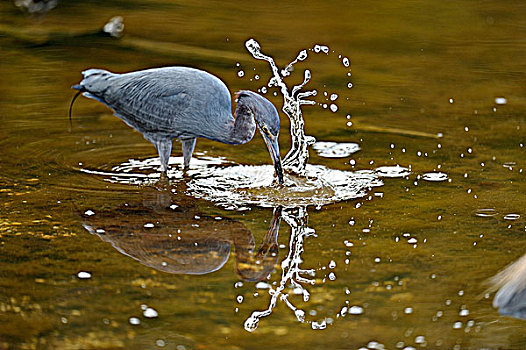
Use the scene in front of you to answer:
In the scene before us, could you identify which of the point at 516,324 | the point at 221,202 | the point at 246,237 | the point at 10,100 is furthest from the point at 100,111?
the point at 516,324

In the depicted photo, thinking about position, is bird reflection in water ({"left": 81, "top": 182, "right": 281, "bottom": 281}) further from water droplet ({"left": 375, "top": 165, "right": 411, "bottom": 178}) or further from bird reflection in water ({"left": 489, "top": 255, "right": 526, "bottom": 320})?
bird reflection in water ({"left": 489, "top": 255, "right": 526, "bottom": 320})

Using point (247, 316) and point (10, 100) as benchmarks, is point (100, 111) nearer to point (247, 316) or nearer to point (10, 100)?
point (10, 100)

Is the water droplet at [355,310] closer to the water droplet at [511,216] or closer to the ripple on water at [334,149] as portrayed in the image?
the water droplet at [511,216]

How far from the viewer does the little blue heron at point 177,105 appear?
22.5ft

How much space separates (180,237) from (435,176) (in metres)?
2.20

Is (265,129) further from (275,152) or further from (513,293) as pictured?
(513,293)

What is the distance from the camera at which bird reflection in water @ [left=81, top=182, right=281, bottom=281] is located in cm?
531

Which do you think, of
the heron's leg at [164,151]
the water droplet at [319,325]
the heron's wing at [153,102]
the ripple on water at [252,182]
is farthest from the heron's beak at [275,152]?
the water droplet at [319,325]

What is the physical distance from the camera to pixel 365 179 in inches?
270

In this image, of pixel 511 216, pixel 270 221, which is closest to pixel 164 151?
pixel 270 221

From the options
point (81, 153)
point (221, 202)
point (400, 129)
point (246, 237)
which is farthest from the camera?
point (400, 129)

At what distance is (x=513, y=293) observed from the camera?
185 inches

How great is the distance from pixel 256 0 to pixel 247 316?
9917 millimetres

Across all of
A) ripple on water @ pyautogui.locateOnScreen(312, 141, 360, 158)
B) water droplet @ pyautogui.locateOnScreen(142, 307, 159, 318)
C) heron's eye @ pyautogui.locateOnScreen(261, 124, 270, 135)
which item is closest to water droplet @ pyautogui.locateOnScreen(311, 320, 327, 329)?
water droplet @ pyautogui.locateOnScreen(142, 307, 159, 318)
